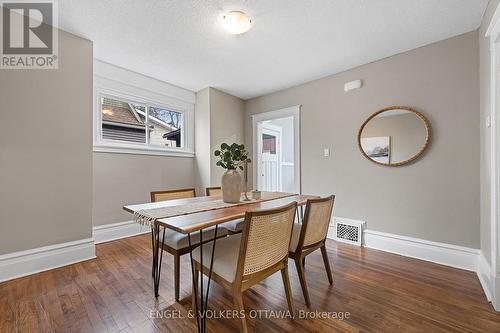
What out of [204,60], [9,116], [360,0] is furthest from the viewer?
[204,60]

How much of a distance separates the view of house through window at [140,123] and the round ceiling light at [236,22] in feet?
6.70

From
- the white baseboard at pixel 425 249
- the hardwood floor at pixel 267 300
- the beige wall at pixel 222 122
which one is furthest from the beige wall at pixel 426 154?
the beige wall at pixel 222 122

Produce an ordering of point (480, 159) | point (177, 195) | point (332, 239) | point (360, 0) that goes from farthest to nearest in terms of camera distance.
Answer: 1. point (332, 239)
2. point (177, 195)
3. point (480, 159)
4. point (360, 0)

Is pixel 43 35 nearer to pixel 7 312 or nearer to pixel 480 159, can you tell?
pixel 7 312

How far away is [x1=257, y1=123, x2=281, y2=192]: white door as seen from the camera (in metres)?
4.40

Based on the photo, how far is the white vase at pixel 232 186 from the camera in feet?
6.40

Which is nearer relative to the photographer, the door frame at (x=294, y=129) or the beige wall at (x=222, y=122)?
the door frame at (x=294, y=129)

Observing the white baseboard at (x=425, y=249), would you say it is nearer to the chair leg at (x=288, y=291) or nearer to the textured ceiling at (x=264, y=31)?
the chair leg at (x=288, y=291)

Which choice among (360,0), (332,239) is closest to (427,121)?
(360,0)

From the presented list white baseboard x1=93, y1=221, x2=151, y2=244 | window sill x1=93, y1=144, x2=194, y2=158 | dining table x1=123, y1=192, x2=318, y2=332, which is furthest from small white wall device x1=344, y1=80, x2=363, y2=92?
white baseboard x1=93, y1=221, x2=151, y2=244

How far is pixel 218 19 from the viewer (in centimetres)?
203

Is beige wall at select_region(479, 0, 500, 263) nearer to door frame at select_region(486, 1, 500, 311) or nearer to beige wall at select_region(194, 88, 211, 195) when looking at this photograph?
door frame at select_region(486, 1, 500, 311)

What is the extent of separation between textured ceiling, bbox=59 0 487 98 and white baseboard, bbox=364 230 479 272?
2.20 m

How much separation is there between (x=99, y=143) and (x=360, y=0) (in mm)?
3306
